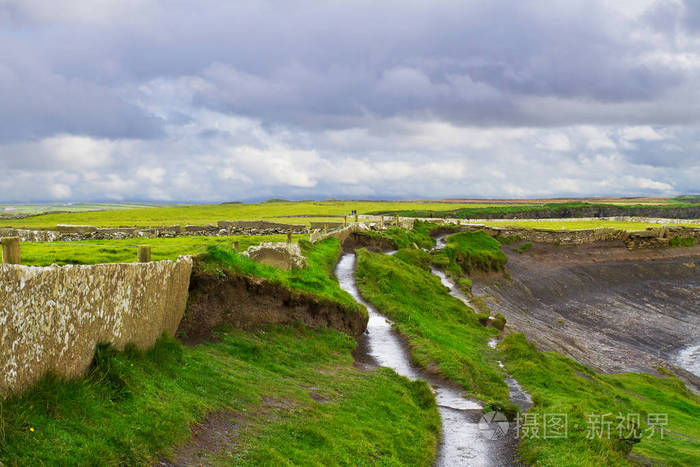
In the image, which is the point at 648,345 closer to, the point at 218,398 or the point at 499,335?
the point at 499,335

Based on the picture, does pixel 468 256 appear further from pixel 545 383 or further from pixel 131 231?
pixel 545 383

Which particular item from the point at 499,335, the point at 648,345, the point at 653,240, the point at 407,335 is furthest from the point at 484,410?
the point at 653,240

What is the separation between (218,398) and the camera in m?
11.6

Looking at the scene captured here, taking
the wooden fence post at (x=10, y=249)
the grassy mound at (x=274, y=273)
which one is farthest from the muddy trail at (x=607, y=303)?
the wooden fence post at (x=10, y=249)

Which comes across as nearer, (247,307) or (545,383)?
(247,307)

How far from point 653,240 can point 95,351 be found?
107 m

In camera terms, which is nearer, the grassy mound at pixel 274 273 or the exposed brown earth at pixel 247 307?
the exposed brown earth at pixel 247 307

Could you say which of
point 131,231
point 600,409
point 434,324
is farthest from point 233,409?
point 131,231

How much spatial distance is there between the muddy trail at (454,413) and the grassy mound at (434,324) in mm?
570

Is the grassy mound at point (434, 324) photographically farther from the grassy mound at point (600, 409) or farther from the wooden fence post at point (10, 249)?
the wooden fence post at point (10, 249)

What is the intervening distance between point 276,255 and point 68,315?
668 inches

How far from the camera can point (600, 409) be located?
19766 mm

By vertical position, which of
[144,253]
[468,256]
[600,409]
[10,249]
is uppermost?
[10,249]

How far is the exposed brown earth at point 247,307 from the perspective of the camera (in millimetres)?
16594
